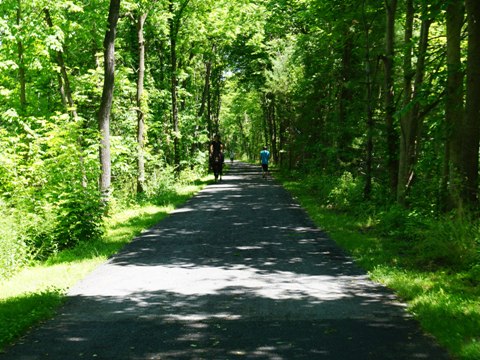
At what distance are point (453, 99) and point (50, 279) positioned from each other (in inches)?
337

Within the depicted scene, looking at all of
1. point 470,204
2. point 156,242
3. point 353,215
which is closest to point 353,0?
point 353,215

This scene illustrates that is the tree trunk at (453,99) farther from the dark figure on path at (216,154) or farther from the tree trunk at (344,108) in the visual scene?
the dark figure on path at (216,154)

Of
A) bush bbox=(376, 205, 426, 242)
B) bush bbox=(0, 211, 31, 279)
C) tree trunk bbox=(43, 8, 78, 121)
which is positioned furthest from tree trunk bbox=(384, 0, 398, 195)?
tree trunk bbox=(43, 8, 78, 121)

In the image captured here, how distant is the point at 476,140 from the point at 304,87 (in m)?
15.7

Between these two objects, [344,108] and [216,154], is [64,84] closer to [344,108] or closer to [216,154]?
[216,154]

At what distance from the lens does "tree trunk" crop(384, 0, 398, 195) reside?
42.4 ft

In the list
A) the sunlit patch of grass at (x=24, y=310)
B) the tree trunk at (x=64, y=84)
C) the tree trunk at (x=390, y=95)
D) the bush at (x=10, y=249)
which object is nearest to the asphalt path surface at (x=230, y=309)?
the sunlit patch of grass at (x=24, y=310)

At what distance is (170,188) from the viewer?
2005 centimetres

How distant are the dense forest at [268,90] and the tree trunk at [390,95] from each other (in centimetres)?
4

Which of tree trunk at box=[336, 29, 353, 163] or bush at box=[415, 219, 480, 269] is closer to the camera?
bush at box=[415, 219, 480, 269]

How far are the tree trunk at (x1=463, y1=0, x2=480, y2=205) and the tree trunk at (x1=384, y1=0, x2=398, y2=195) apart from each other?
3.81 metres

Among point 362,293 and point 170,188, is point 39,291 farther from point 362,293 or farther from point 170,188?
point 170,188

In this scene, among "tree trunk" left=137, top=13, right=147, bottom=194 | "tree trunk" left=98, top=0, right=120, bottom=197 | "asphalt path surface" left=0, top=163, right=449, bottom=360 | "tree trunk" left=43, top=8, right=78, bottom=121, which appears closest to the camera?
"asphalt path surface" left=0, top=163, right=449, bottom=360

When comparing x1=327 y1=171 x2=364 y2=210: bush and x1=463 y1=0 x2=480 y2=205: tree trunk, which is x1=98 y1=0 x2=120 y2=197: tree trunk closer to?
x1=327 y1=171 x2=364 y2=210: bush
